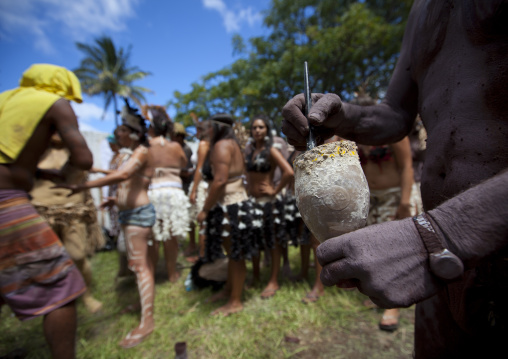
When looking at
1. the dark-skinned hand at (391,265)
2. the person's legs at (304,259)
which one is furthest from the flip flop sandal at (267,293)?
the dark-skinned hand at (391,265)

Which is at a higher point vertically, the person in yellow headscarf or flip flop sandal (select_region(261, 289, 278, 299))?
the person in yellow headscarf

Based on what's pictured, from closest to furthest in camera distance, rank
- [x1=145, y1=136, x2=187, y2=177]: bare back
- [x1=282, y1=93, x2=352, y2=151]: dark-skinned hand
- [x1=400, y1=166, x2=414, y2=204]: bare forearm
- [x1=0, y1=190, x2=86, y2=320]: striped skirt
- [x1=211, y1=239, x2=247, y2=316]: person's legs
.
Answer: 1. [x1=282, y1=93, x2=352, y2=151]: dark-skinned hand
2. [x1=0, y1=190, x2=86, y2=320]: striped skirt
3. [x1=400, y1=166, x2=414, y2=204]: bare forearm
4. [x1=211, y1=239, x2=247, y2=316]: person's legs
5. [x1=145, y1=136, x2=187, y2=177]: bare back

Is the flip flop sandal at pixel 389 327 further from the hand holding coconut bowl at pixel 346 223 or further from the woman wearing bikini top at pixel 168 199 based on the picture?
the woman wearing bikini top at pixel 168 199

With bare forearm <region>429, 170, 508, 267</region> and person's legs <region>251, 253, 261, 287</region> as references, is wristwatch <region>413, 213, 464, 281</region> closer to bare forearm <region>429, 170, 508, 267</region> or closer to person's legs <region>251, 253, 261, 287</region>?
bare forearm <region>429, 170, 508, 267</region>

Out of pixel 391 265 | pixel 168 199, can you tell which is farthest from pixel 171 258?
pixel 391 265

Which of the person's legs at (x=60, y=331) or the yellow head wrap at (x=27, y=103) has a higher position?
the yellow head wrap at (x=27, y=103)

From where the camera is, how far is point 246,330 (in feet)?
8.77

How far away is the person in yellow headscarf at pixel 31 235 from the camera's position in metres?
1.71

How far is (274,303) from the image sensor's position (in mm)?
3197

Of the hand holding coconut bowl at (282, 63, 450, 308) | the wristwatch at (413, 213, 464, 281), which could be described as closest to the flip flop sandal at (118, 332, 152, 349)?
the hand holding coconut bowl at (282, 63, 450, 308)

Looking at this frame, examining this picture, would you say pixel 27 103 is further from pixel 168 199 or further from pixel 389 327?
pixel 389 327

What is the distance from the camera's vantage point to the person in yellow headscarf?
1713 millimetres

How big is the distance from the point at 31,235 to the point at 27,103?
91 centimetres

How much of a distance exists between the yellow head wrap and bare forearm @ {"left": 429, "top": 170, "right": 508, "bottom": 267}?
Result: 2347 mm
